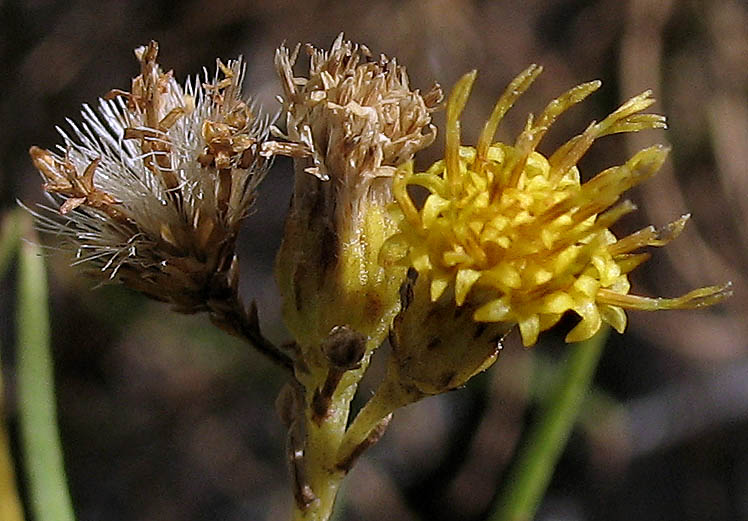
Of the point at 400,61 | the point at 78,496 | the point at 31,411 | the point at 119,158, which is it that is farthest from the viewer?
the point at 78,496

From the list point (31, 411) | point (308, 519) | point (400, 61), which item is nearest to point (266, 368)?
point (400, 61)

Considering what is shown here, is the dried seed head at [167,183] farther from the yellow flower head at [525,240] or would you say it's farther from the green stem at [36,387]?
the green stem at [36,387]

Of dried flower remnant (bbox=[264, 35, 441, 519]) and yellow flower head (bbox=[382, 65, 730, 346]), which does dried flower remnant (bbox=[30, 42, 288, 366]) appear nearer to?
dried flower remnant (bbox=[264, 35, 441, 519])

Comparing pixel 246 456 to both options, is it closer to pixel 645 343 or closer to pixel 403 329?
pixel 645 343

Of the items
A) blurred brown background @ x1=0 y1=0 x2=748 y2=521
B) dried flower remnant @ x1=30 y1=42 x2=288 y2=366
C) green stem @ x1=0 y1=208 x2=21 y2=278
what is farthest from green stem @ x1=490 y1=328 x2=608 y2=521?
blurred brown background @ x1=0 y1=0 x2=748 y2=521

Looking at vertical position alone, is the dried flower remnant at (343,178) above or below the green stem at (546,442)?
above

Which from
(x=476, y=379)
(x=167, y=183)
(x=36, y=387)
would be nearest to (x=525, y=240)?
(x=167, y=183)

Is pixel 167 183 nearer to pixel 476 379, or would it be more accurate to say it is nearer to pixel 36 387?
pixel 36 387

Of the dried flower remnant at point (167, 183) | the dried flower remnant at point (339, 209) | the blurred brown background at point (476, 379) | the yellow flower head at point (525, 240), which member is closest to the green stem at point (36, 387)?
the dried flower remnant at point (167, 183)
